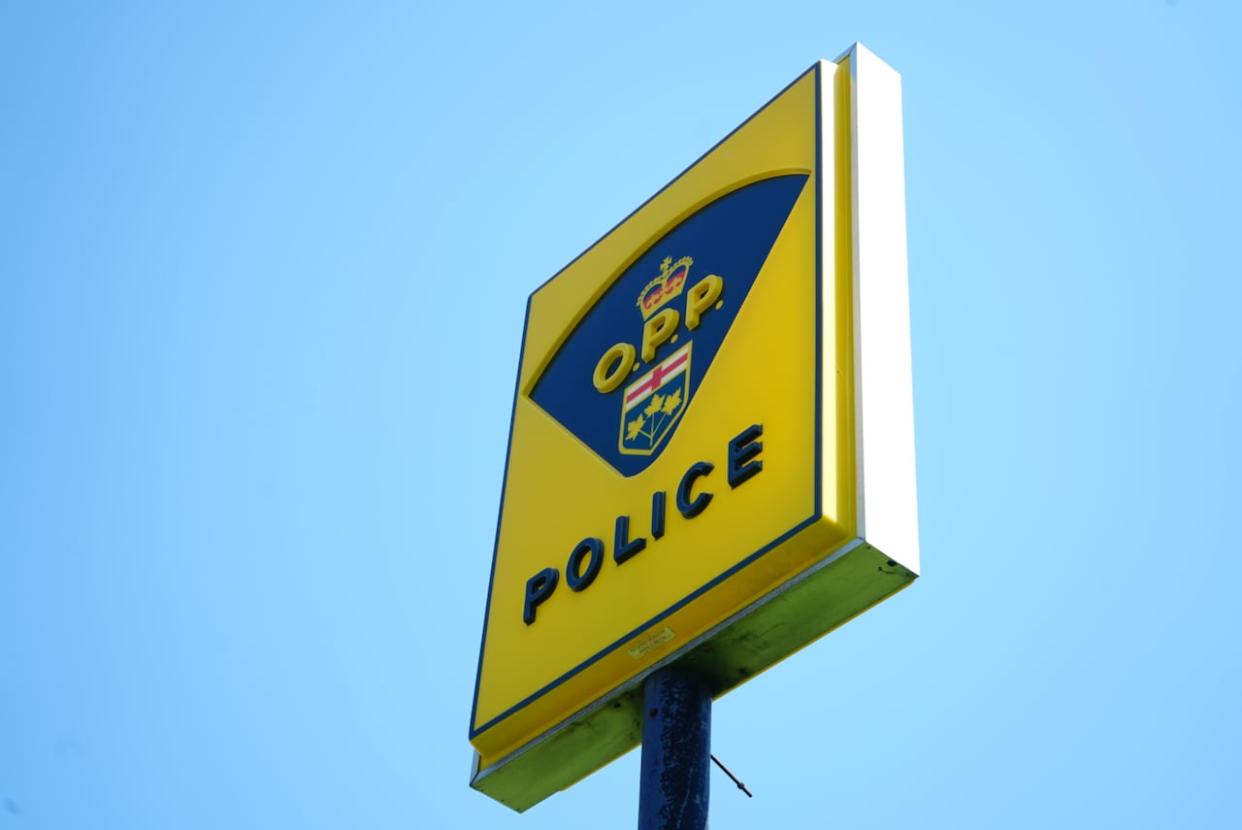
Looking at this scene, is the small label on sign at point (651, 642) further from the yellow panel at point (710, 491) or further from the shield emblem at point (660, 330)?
the shield emblem at point (660, 330)

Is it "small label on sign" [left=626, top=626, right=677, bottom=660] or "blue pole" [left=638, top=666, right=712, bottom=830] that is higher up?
"small label on sign" [left=626, top=626, right=677, bottom=660]

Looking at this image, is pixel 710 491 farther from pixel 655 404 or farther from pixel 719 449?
pixel 655 404

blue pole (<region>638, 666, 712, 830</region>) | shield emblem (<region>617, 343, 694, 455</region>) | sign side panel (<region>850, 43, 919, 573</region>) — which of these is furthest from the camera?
shield emblem (<region>617, 343, 694, 455</region>)

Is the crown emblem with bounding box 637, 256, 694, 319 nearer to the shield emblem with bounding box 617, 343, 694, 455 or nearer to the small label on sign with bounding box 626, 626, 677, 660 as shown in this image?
the shield emblem with bounding box 617, 343, 694, 455

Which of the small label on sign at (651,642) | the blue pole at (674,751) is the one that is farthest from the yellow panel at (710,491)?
the blue pole at (674,751)

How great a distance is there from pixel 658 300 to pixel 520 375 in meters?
0.85

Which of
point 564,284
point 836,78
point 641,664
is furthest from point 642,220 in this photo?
point 641,664

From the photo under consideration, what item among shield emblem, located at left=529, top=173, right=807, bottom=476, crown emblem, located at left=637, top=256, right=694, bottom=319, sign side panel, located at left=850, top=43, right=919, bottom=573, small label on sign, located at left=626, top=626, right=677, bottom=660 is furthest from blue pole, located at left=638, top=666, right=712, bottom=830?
crown emblem, located at left=637, top=256, right=694, bottom=319

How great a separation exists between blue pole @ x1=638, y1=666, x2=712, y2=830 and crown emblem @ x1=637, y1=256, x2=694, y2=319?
5.29ft

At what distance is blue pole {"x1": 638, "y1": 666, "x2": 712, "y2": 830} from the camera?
188 inches

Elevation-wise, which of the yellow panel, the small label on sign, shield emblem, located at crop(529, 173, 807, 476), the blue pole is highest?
shield emblem, located at crop(529, 173, 807, 476)

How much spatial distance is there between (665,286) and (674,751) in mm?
2025

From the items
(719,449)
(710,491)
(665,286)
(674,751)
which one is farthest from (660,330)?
(674,751)

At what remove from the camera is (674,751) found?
16.2 ft
